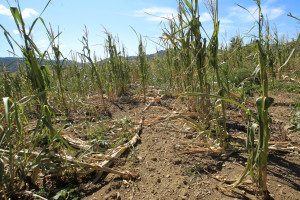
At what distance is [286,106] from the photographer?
2.55 metres

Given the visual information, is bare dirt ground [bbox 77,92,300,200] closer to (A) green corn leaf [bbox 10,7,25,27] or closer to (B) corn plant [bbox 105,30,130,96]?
(A) green corn leaf [bbox 10,7,25,27]

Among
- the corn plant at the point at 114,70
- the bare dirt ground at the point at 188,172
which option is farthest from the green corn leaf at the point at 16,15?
the corn plant at the point at 114,70

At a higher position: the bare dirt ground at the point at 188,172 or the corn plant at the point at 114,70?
the corn plant at the point at 114,70

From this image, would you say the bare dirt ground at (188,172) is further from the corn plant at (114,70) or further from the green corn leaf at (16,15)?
the corn plant at (114,70)

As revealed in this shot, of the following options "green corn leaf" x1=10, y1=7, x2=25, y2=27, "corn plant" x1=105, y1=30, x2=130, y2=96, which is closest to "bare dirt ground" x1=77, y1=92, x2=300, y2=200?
"green corn leaf" x1=10, y1=7, x2=25, y2=27

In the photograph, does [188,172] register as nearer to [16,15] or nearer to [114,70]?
[16,15]

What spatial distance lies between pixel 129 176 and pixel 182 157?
0.44m

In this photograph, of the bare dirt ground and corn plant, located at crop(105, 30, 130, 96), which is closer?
the bare dirt ground

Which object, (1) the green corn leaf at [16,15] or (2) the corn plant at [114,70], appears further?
(2) the corn plant at [114,70]

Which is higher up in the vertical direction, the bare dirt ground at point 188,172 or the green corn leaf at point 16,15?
the green corn leaf at point 16,15

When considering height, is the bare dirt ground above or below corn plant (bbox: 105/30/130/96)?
below

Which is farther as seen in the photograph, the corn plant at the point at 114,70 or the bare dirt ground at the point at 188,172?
the corn plant at the point at 114,70

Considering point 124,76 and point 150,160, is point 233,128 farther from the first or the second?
point 124,76

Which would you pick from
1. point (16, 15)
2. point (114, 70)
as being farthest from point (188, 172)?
point (114, 70)
